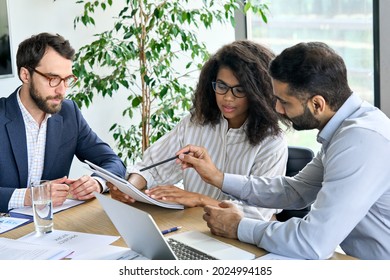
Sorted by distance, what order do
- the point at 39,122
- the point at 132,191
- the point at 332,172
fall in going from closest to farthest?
the point at 332,172, the point at 132,191, the point at 39,122

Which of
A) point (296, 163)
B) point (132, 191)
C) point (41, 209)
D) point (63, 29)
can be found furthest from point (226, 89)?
point (63, 29)

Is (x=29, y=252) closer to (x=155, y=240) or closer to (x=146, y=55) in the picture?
(x=155, y=240)

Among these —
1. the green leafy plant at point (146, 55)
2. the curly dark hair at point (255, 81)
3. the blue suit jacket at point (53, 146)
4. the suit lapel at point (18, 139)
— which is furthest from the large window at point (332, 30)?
the suit lapel at point (18, 139)

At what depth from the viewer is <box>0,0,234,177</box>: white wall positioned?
332cm

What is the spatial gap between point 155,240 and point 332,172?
50 cm

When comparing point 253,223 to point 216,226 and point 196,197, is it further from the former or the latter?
point 196,197

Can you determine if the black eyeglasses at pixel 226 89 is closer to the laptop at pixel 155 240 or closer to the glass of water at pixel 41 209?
the laptop at pixel 155 240

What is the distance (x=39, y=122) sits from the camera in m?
2.44

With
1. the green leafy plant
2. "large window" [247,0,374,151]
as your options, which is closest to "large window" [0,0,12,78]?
the green leafy plant

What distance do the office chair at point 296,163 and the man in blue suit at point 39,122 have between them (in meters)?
0.73
